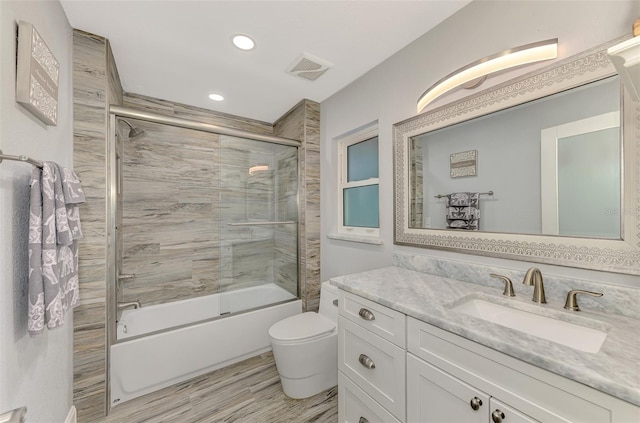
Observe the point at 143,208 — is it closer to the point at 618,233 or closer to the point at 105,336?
the point at 105,336

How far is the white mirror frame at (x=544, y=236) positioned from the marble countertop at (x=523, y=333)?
0.20 m

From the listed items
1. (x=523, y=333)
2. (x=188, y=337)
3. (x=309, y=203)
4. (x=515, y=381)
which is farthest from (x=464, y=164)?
(x=188, y=337)

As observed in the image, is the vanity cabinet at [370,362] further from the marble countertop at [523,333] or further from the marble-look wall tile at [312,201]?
the marble-look wall tile at [312,201]

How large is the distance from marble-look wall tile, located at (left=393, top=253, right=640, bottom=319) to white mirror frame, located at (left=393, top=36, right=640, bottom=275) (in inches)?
2.7

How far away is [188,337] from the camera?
189 centimetres

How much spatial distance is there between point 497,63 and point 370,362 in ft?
4.91

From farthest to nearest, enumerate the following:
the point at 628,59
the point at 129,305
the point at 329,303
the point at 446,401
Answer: the point at 129,305 < the point at 329,303 < the point at 446,401 < the point at 628,59

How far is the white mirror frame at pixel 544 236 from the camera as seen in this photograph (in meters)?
0.85

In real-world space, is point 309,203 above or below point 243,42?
below

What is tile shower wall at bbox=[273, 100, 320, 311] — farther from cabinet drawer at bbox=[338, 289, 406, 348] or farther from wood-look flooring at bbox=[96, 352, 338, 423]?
cabinet drawer at bbox=[338, 289, 406, 348]

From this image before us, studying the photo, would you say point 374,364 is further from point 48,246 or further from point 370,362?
point 48,246

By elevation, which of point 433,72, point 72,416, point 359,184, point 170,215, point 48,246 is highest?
point 433,72

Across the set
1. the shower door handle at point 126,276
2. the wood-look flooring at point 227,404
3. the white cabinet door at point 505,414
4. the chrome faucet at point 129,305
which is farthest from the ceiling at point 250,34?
the wood-look flooring at point 227,404

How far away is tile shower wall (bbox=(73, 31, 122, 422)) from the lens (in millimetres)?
1509
